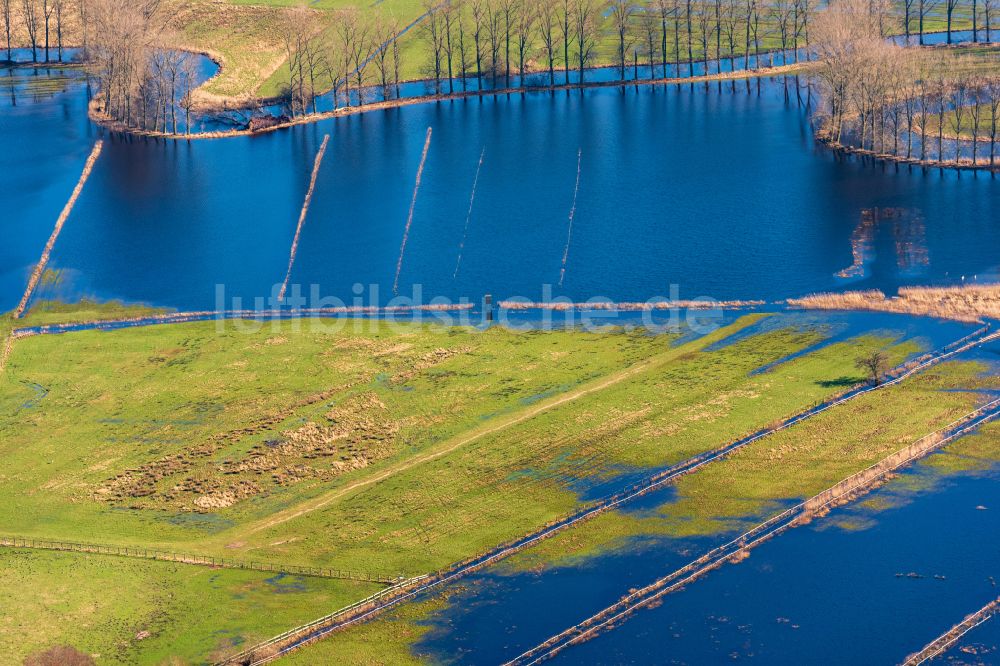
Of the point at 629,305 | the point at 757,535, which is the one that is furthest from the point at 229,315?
the point at 757,535

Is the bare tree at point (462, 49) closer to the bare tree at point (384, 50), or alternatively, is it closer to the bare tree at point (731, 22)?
the bare tree at point (384, 50)

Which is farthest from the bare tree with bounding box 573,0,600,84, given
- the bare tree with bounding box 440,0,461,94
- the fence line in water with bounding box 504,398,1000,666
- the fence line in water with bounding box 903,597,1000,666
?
the fence line in water with bounding box 903,597,1000,666

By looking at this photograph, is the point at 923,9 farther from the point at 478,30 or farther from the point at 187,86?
the point at 187,86

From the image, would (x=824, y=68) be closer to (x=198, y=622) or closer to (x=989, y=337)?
(x=989, y=337)

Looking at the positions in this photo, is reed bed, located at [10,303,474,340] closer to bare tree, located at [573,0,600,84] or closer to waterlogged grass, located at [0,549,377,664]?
waterlogged grass, located at [0,549,377,664]

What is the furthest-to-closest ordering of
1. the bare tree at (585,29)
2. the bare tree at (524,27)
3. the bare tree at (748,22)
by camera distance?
the bare tree at (524,27) → the bare tree at (585,29) → the bare tree at (748,22)

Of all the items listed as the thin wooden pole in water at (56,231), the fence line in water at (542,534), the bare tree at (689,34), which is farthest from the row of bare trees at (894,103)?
the thin wooden pole in water at (56,231)

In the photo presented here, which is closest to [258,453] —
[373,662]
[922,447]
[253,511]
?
[253,511]
